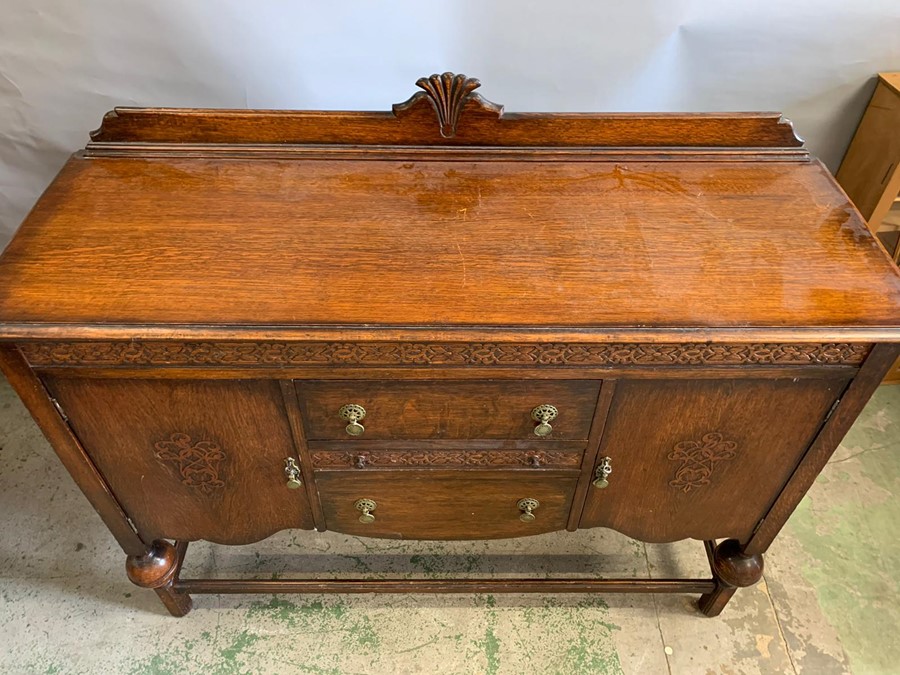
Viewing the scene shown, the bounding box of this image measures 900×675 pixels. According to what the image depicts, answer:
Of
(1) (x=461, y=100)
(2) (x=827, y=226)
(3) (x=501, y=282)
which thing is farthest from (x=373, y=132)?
(2) (x=827, y=226)

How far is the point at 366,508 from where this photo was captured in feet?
3.69

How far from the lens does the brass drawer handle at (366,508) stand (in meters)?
1.12

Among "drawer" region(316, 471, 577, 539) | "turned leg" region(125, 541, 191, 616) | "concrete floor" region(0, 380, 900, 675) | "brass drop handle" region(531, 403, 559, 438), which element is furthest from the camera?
"concrete floor" region(0, 380, 900, 675)

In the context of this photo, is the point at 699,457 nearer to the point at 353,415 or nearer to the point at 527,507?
the point at 527,507

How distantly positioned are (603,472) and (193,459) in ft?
2.06

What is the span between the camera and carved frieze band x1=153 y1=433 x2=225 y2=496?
1010mm

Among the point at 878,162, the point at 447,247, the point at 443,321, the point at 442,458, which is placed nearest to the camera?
the point at 443,321

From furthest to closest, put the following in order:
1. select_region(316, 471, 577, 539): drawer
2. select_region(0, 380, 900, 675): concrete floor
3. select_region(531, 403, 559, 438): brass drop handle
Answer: select_region(0, 380, 900, 675): concrete floor
select_region(316, 471, 577, 539): drawer
select_region(531, 403, 559, 438): brass drop handle

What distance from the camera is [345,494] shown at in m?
1.11

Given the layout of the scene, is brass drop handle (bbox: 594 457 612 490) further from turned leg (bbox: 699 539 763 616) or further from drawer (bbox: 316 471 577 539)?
turned leg (bbox: 699 539 763 616)

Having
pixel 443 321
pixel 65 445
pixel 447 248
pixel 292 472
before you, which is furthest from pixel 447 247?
pixel 65 445

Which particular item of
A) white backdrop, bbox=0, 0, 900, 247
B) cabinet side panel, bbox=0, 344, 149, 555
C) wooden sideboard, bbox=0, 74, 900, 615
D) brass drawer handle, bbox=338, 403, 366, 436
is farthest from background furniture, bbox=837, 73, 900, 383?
cabinet side panel, bbox=0, 344, 149, 555

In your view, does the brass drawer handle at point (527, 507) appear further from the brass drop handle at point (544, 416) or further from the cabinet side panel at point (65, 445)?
the cabinet side panel at point (65, 445)

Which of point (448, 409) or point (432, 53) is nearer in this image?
point (448, 409)
